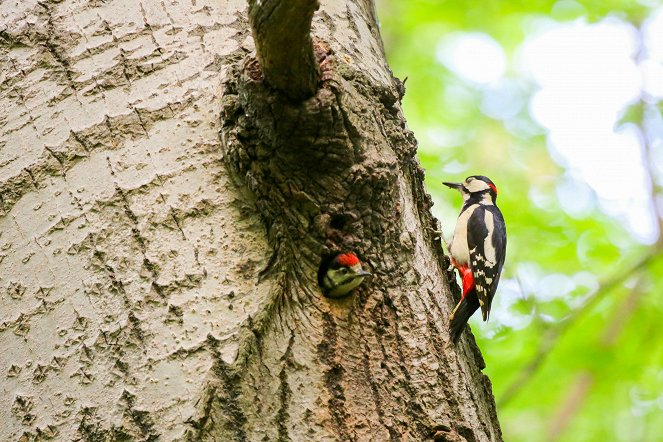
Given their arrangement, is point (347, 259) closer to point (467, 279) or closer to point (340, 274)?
point (340, 274)

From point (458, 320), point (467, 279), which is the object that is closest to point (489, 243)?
point (467, 279)

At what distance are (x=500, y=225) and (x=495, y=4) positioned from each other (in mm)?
3648

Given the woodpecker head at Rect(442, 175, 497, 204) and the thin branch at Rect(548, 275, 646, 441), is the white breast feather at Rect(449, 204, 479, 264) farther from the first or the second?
the thin branch at Rect(548, 275, 646, 441)

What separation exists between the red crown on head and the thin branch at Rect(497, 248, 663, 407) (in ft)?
9.54

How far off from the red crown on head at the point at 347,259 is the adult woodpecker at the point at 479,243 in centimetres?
152

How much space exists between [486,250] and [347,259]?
264 cm

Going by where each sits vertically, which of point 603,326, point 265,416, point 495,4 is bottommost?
point 265,416

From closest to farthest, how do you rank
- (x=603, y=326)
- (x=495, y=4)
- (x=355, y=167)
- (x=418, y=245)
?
(x=355, y=167), (x=418, y=245), (x=603, y=326), (x=495, y=4)

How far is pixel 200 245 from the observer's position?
1905 mm

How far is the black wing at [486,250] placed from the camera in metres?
4.00

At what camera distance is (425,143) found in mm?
8320

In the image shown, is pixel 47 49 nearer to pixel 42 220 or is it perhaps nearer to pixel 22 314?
pixel 42 220

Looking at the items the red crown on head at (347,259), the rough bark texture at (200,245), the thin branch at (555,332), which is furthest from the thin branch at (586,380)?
the red crown on head at (347,259)

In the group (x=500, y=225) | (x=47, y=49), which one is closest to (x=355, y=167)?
(x=47, y=49)
